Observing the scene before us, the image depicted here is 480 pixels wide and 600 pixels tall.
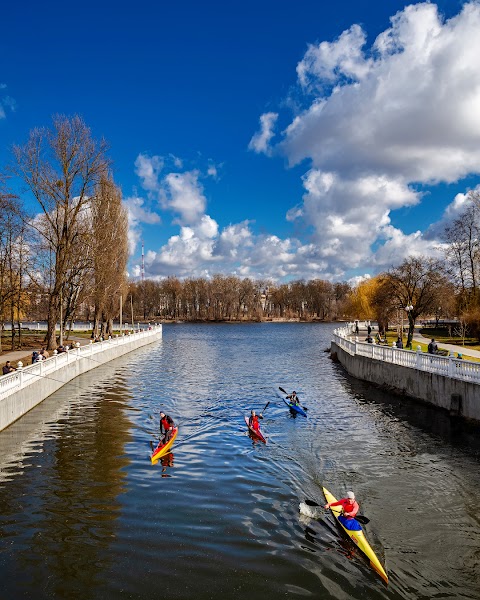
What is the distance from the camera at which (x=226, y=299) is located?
497 ft

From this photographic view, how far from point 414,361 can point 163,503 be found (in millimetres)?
16521

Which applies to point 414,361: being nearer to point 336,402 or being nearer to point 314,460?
point 336,402

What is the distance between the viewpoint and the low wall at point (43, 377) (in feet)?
63.0

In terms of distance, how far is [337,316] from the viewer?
15288 centimetres

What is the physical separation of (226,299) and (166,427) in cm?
13318

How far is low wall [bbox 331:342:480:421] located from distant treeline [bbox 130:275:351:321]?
119165 mm

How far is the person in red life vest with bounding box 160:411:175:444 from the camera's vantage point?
17297mm

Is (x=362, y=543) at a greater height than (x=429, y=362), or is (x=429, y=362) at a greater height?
(x=429, y=362)

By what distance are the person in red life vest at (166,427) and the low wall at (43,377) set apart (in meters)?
6.01

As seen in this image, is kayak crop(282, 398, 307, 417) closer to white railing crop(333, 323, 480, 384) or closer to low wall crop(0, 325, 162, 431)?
white railing crop(333, 323, 480, 384)

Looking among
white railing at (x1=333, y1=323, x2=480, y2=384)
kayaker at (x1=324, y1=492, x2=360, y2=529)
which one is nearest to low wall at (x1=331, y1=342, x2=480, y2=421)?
white railing at (x1=333, y1=323, x2=480, y2=384)

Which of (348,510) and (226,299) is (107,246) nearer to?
(348,510)

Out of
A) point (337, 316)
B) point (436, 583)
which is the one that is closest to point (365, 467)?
point (436, 583)

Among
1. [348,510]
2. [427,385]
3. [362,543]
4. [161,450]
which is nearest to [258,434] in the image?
[161,450]
